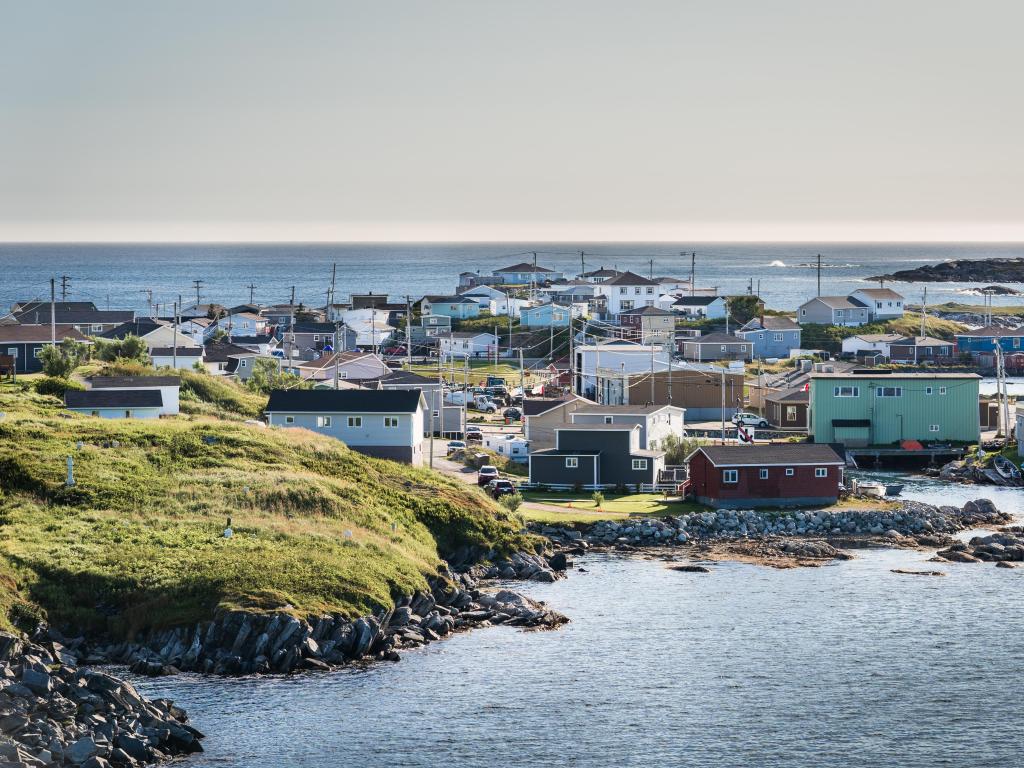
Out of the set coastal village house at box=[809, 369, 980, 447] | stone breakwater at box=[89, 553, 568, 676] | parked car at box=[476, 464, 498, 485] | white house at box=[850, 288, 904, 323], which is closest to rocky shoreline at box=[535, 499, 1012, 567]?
parked car at box=[476, 464, 498, 485]

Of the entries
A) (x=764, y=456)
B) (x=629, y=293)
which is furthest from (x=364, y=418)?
(x=629, y=293)

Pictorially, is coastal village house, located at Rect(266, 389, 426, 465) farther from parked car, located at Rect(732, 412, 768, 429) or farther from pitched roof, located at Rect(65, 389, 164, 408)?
parked car, located at Rect(732, 412, 768, 429)

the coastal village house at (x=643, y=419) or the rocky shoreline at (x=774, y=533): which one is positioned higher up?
the coastal village house at (x=643, y=419)

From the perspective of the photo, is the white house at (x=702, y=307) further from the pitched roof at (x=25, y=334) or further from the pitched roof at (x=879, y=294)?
the pitched roof at (x=25, y=334)

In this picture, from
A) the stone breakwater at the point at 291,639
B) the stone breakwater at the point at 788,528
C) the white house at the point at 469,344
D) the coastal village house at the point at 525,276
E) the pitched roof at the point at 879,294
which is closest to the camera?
the stone breakwater at the point at 291,639

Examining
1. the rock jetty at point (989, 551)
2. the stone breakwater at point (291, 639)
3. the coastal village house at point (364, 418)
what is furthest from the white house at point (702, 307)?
the stone breakwater at point (291, 639)

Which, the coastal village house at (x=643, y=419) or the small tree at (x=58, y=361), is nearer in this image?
the coastal village house at (x=643, y=419)

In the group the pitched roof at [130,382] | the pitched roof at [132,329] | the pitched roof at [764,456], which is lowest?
the pitched roof at [764,456]
